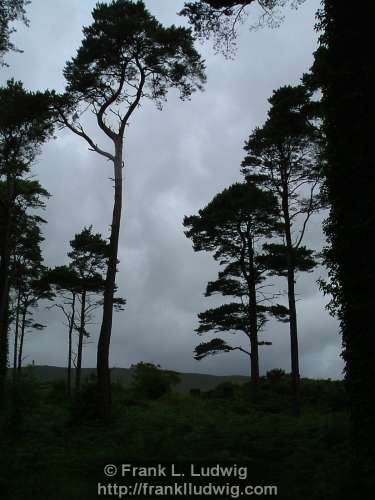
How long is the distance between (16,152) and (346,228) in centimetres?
1598

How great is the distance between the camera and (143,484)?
591cm

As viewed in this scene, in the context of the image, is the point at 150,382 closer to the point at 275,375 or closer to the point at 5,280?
the point at 275,375

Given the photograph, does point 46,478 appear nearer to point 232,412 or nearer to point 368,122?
point 368,122

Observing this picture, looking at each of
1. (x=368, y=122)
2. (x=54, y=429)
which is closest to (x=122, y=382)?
(x=54, y=429)

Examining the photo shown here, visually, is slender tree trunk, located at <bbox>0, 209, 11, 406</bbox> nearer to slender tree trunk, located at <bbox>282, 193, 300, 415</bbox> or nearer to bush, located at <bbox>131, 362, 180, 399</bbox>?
bush, located at <bbox>131, 362, 180, 399</bbox>

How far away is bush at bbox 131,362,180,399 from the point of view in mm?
26356

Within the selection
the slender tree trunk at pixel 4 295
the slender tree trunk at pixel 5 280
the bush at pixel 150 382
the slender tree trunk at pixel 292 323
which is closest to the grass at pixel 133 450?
the slender tree trunk at pixel 292 323

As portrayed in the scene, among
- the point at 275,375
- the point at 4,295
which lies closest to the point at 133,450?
the point at 4,295

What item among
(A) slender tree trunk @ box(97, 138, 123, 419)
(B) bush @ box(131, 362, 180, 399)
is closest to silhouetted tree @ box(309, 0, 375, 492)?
(A) slender tree trunk @ box(97, 138, 123, 419)

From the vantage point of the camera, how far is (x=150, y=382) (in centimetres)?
2656

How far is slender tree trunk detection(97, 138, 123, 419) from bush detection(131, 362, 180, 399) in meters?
13.1

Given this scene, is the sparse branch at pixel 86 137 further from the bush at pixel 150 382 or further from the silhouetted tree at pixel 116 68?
the bush at pixel 150 382

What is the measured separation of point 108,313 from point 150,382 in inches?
554

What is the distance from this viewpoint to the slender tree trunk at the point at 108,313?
1313cm
